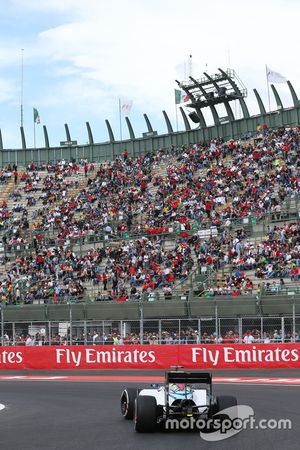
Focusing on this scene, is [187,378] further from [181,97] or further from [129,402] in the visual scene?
[181,97]

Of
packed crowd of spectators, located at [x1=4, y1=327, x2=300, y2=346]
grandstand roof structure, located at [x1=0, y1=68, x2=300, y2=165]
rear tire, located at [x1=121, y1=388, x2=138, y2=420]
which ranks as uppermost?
grandstand roof structure, located at [x1=0, y1=68, x2=300, y2=165]

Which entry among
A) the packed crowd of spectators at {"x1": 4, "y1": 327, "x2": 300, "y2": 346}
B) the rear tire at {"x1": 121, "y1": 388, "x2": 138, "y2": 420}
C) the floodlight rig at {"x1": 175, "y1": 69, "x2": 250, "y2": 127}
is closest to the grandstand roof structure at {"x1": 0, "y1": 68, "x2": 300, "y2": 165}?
the floodlight rig at {"x1": 175, "y1": 69, "x2": 250, "y2": 127}

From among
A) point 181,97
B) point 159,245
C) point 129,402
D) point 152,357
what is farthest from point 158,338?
point 181,97

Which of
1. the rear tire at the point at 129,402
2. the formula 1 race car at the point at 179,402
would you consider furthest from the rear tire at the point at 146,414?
the rear tire at the point at 129,402

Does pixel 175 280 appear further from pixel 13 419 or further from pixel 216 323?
pixel 13 419

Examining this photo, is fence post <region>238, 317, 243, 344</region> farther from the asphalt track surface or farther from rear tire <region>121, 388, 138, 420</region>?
rear tire <region>121, 388, 138, 420</region>

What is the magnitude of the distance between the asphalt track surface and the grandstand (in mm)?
8108

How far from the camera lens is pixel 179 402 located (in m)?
13.6

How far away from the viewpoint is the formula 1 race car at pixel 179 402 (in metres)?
13.5

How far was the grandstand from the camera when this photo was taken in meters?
33.4

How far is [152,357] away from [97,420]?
16.7m

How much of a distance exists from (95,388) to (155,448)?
12.6 metres

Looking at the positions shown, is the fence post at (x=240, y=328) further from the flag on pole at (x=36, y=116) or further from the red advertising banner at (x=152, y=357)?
the flag on pole at (x=36, y=116)

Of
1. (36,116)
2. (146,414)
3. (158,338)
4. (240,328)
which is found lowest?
(158,338)
